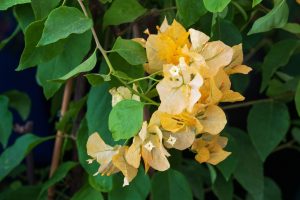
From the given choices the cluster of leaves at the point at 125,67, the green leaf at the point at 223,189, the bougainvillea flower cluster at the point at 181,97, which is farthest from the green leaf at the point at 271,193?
the bougainvillea flower cluster at the point at 181,97

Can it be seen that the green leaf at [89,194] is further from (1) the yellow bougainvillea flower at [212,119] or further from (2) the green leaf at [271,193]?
(2) the green leaf at [271,193]

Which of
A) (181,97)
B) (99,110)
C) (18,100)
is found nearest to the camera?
(181,97)

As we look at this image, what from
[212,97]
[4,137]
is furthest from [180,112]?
[4,137]

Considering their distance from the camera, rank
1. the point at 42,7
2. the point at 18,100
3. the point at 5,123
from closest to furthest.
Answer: the point at 42,7 < the point at 5,123 < the point at 18,100

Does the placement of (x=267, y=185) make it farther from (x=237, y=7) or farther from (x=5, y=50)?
(x=5, y=50)

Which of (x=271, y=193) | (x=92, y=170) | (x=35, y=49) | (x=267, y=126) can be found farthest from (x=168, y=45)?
(x=271, y=193)

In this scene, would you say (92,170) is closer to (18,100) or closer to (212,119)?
(212,119)

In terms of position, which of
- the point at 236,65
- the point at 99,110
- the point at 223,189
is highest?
the point at 236,65
